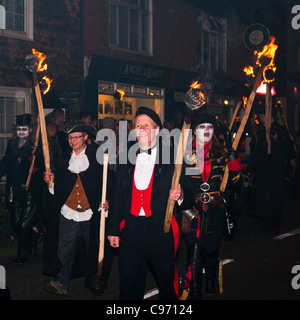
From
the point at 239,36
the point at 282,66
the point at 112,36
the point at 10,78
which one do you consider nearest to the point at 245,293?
the point at 10,78

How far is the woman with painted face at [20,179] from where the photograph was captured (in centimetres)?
750

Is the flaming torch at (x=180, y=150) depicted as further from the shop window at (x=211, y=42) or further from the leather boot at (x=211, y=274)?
the shop window at (x=211, y=42)

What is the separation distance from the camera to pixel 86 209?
18.9 feet

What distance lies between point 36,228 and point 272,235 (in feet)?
13.8

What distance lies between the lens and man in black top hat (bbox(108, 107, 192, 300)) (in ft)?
14.0

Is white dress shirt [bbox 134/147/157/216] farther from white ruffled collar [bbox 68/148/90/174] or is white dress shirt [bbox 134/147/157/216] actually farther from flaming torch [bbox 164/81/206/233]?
white ruffled collar [bbox 68/148/90/174]

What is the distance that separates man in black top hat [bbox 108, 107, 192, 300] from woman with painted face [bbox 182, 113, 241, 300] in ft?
3.17

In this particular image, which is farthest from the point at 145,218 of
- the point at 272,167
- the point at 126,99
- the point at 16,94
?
the point at 126,99

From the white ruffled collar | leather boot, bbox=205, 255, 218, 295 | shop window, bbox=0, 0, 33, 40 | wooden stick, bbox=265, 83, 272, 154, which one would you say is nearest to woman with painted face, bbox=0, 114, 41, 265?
the white ruffled collar

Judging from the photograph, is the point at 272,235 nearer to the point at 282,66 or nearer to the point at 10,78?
the point at 10,78

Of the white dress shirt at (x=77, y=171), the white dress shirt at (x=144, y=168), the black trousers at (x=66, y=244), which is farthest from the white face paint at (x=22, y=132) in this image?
the white dress shirt at (x=144, y=168)

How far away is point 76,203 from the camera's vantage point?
226 inches

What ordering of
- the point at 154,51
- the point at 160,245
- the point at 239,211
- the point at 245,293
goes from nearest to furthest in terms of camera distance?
the point at 160,245
the point at 245,293
the point at 239,211
the point at 154,51

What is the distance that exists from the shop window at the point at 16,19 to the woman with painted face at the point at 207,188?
295 inches
